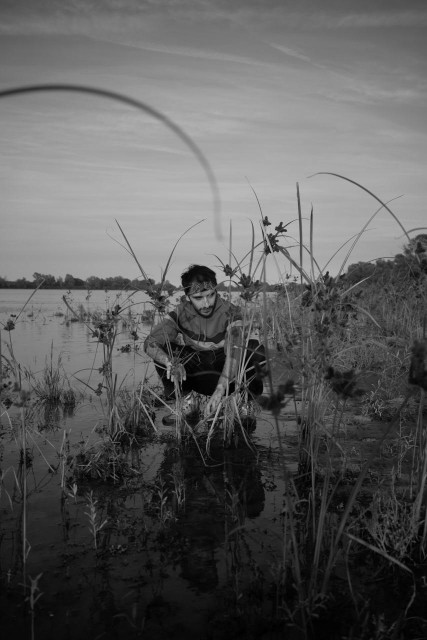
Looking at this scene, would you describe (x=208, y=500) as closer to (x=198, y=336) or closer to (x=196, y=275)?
(x=198, y=336)

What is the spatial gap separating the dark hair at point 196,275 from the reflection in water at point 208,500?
1.67 meters

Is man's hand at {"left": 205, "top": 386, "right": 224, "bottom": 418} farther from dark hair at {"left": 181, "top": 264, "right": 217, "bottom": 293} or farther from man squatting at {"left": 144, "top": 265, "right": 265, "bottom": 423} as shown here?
dark hair at {"left": 181, "top": 264, "right": 217, "bottom": 293}

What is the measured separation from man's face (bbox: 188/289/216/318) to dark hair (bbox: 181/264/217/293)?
0.12m

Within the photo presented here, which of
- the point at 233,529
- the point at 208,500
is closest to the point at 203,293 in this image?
the point at 208,500

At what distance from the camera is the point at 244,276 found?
306 centimetres

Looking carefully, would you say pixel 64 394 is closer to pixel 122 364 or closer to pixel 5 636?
pixel 122 364

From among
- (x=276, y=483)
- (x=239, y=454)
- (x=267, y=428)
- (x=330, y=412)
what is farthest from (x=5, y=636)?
(x=330, y=412)

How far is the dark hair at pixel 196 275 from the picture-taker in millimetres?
4559

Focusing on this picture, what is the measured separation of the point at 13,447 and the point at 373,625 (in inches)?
112

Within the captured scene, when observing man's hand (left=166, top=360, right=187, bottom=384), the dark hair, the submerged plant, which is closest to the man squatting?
the dark hair

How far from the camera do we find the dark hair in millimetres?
4559

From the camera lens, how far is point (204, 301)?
458cm

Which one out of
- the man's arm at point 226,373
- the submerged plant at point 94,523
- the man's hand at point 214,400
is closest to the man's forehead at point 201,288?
the man's arm at point 226,373

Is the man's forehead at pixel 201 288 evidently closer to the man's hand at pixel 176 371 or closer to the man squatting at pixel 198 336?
the man squatting at pixel 198 336
